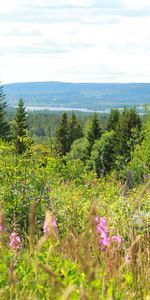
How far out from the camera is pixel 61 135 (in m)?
73.5

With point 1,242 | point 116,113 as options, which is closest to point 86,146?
point 116,113

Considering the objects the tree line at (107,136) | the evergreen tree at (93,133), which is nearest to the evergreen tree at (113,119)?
the tree line at (107,136)

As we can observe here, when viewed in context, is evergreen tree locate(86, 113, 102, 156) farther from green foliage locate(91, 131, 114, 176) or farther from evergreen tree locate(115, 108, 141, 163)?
evergreen tree locate(115, 108, 141, 163)

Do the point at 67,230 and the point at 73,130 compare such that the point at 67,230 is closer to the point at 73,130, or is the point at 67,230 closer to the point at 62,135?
the point at 62,135

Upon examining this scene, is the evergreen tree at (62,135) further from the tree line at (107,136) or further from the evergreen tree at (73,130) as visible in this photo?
the tree line at (107,136)

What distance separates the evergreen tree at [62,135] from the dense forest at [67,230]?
60.3 m

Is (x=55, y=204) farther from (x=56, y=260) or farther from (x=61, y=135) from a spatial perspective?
(x=61, y=135)

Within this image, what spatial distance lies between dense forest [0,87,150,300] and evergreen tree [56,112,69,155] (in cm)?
6031

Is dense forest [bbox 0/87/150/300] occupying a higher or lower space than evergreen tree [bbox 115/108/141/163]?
higher

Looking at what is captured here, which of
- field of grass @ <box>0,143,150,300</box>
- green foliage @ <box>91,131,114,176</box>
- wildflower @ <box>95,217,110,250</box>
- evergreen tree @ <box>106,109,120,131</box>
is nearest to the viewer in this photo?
wildflower @ <box>95,217,110,250</box>

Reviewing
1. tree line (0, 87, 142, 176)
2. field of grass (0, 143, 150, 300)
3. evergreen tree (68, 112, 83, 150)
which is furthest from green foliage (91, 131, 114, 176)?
field of grass (0, 143, 150, 300)

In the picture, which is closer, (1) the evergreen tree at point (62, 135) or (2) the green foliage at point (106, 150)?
(2) the green foliage at point (106, 150)

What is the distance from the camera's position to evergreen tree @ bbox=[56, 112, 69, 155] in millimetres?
70688

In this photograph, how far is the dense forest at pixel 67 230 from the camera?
Result: 1.74m
